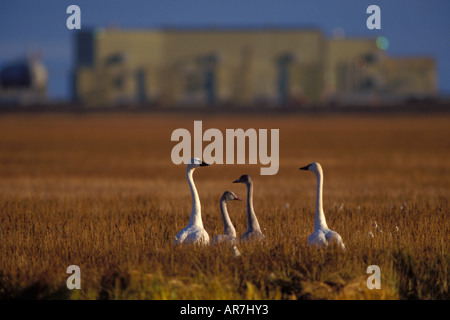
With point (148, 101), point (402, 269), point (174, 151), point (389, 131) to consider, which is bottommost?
point (402, 269)

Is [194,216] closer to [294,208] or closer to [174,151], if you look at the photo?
[294,208]

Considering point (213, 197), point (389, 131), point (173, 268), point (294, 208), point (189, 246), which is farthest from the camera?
point (389, 131)

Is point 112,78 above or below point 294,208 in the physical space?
above

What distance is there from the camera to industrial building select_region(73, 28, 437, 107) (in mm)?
137000

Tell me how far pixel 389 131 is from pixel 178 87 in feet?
253

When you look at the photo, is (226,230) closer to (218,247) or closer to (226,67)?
(218,247)

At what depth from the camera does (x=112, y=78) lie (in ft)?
446

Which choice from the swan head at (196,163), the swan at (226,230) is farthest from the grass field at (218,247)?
the swan head at (196,163)

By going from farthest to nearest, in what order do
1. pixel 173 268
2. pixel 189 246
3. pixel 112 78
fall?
1. pixel 112 78
2. pixel 189 246
3. pixel 173 268

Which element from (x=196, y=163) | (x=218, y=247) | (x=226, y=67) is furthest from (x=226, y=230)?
(x=226, y=67)

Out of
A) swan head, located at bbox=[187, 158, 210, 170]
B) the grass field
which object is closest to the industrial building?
the grass field

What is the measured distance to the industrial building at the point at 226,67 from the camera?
137000mm

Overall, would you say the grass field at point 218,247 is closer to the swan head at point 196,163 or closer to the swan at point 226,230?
the swan at point 226,230

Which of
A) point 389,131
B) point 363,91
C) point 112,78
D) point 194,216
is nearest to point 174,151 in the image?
point 389,131
